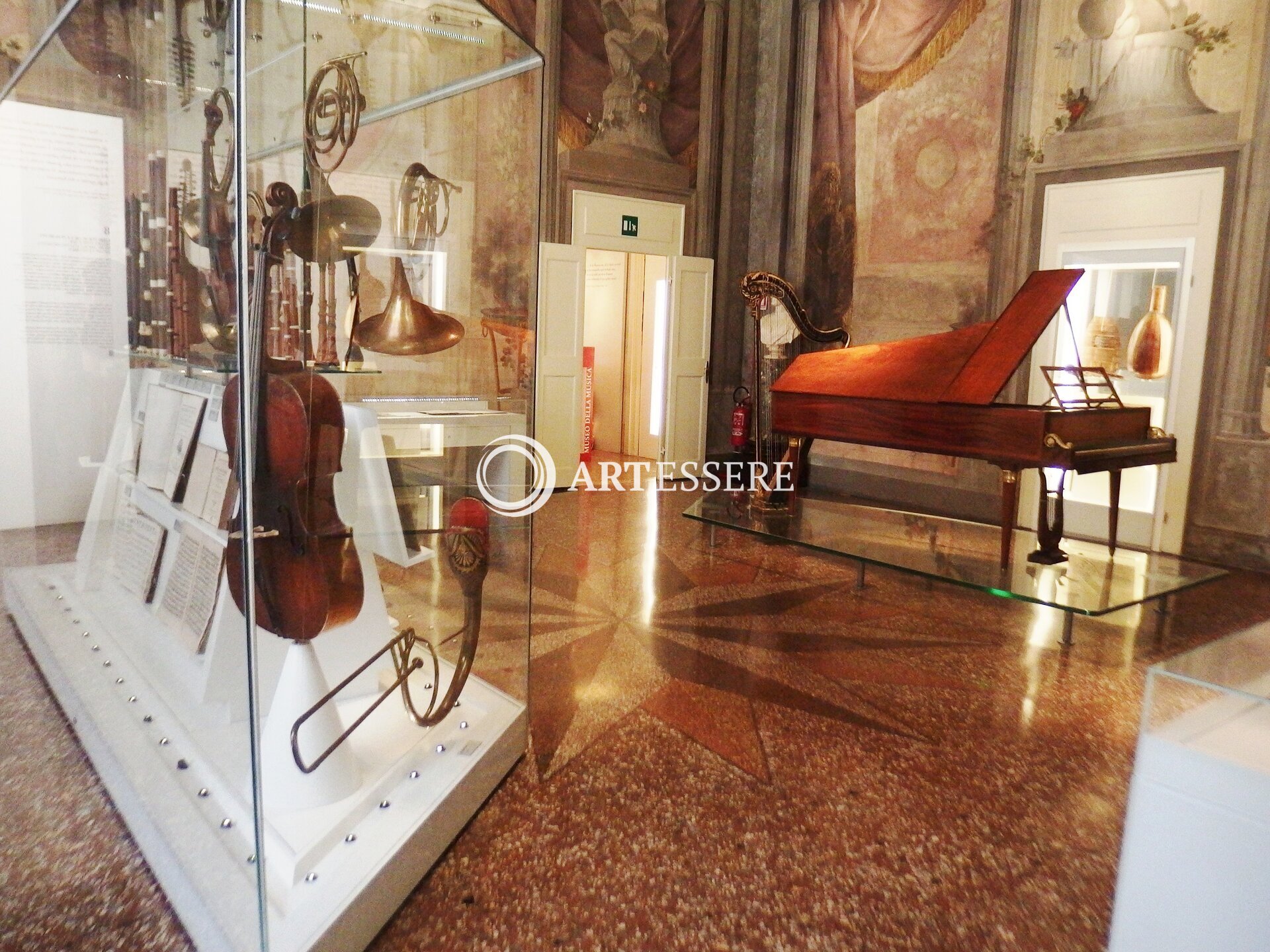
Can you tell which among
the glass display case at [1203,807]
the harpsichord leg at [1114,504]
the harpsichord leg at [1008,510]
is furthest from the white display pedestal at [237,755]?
the harpsichord leg at [1114,504]

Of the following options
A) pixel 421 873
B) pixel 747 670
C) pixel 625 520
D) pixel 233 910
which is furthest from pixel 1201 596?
pixel 233 910

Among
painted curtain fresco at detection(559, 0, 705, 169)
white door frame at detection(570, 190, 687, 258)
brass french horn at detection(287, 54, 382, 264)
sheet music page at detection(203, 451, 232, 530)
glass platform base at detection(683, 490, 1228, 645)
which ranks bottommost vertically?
glass platform base at detection(683, 490, 1228, 645)

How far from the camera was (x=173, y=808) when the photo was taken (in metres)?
1.73

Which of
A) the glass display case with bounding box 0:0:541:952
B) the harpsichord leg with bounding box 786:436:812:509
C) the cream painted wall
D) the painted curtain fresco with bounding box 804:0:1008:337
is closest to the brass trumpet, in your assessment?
the glass display case with bounding box 0:0:541:952

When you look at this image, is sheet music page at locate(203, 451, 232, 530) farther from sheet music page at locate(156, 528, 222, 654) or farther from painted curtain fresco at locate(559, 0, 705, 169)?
painted curtain fresco at locate(559, 0, 705, 169)

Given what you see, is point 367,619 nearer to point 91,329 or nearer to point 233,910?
point 233,910

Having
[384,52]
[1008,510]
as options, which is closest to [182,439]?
[384,52]

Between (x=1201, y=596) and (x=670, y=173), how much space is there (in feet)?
19.9

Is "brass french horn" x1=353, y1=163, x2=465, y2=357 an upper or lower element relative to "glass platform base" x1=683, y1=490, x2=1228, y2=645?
upper

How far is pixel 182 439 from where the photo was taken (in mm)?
1521

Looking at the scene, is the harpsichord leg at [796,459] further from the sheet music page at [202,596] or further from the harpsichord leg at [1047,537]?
the sheet music page at [202,596]

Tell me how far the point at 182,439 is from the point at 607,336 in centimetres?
965

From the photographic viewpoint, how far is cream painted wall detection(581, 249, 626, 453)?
10875mm

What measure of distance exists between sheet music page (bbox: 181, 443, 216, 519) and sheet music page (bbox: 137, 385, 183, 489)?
8 centimetres
